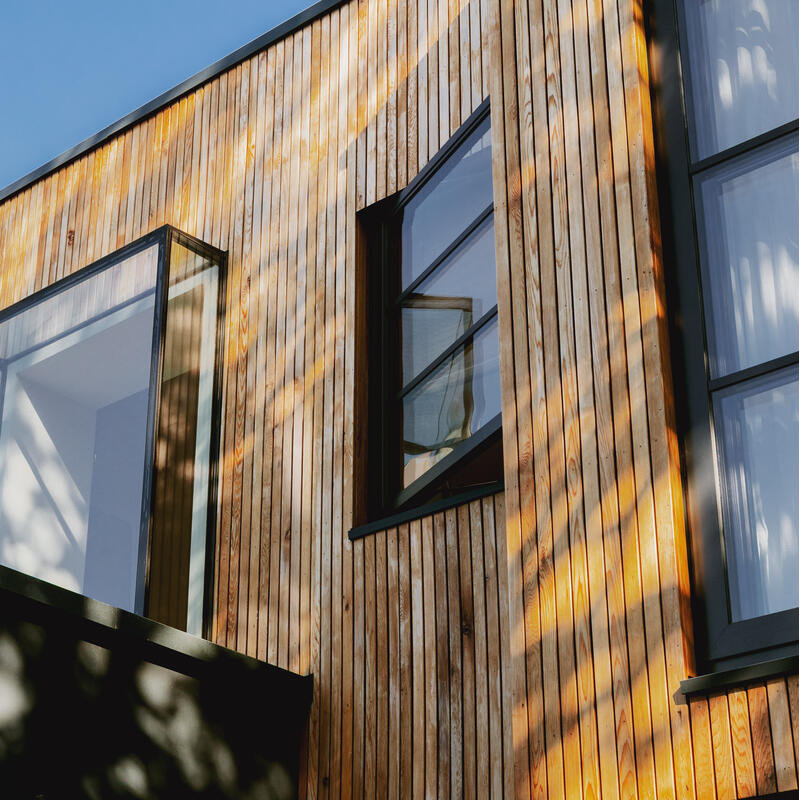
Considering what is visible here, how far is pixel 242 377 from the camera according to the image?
568cm

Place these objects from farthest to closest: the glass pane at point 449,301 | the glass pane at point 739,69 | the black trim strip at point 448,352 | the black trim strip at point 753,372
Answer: the glass pane at point 449,301, the black trim strip at point 448,352, the glass pane at point 739,69, the black trim strip at point 753,372

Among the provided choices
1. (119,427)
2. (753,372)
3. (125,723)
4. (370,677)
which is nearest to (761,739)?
(753,372)

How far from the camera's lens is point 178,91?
6676 millimetres

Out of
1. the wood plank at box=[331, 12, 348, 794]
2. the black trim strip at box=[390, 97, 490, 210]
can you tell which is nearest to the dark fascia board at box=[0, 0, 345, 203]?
the wood plank at box=[331, 12, 348, 794]

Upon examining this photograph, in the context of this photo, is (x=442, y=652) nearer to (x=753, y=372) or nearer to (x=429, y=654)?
(x=429, y=654)

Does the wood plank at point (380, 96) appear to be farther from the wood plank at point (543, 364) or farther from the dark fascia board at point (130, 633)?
the dark fascia board at point (130, 633)

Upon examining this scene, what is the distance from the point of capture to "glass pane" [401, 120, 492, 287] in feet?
16.3

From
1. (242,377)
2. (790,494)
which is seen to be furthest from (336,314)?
(790,494)

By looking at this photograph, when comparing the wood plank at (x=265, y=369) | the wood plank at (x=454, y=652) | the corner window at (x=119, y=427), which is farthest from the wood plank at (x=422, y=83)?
the wood plank at (x=454, y=652)

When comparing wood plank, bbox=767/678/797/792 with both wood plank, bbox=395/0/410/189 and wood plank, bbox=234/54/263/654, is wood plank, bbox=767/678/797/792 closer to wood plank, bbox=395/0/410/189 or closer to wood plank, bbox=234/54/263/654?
wood plank, bbox=234/54/263/654

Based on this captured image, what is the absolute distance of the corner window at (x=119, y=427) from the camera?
5137mm

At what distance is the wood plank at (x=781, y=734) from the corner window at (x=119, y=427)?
291cm

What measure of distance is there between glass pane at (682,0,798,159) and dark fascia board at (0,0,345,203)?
280 cm

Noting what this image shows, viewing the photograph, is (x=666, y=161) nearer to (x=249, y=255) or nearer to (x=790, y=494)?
(x=790, y=494)
